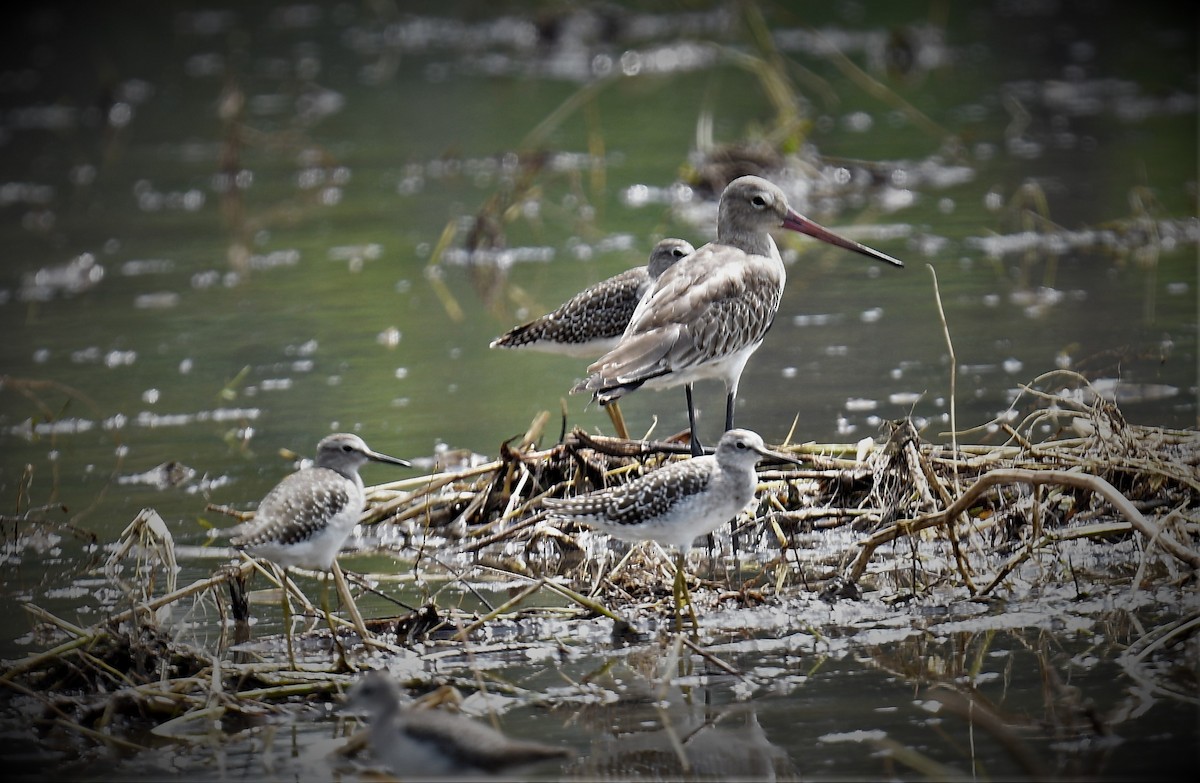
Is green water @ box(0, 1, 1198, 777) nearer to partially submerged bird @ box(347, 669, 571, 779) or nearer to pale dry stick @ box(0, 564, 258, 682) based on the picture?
pale dry stick @ box(0, 564, 258, 682)

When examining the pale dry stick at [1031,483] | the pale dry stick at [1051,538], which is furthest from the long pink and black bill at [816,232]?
the pale dry stick at [1031,483]

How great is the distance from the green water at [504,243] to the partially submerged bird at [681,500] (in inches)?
33.9

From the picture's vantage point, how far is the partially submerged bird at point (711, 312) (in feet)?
22.1

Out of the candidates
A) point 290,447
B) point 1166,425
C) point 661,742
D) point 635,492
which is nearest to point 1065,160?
point 1166,425

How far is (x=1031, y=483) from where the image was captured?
5496 millimetres

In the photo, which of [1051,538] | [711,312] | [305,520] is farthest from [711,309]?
[305,520]

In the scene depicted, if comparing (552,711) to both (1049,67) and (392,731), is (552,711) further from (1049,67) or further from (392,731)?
(1049,67)

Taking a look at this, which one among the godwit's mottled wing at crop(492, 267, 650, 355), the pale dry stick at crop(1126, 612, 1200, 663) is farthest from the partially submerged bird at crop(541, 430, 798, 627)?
the godwit's mottled wing at crop(492, 267, 650, 355)

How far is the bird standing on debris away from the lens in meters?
5.28

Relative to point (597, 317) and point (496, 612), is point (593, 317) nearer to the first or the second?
point (597, 317)

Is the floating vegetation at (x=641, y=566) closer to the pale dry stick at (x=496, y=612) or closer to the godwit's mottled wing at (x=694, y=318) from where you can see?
the pale dry stick at (x=496, y=612)

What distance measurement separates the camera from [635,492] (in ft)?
18.5

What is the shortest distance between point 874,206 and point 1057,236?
1.99 meters

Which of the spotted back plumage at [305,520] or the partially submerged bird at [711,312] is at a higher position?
the partially submerged bird at [711,312]
